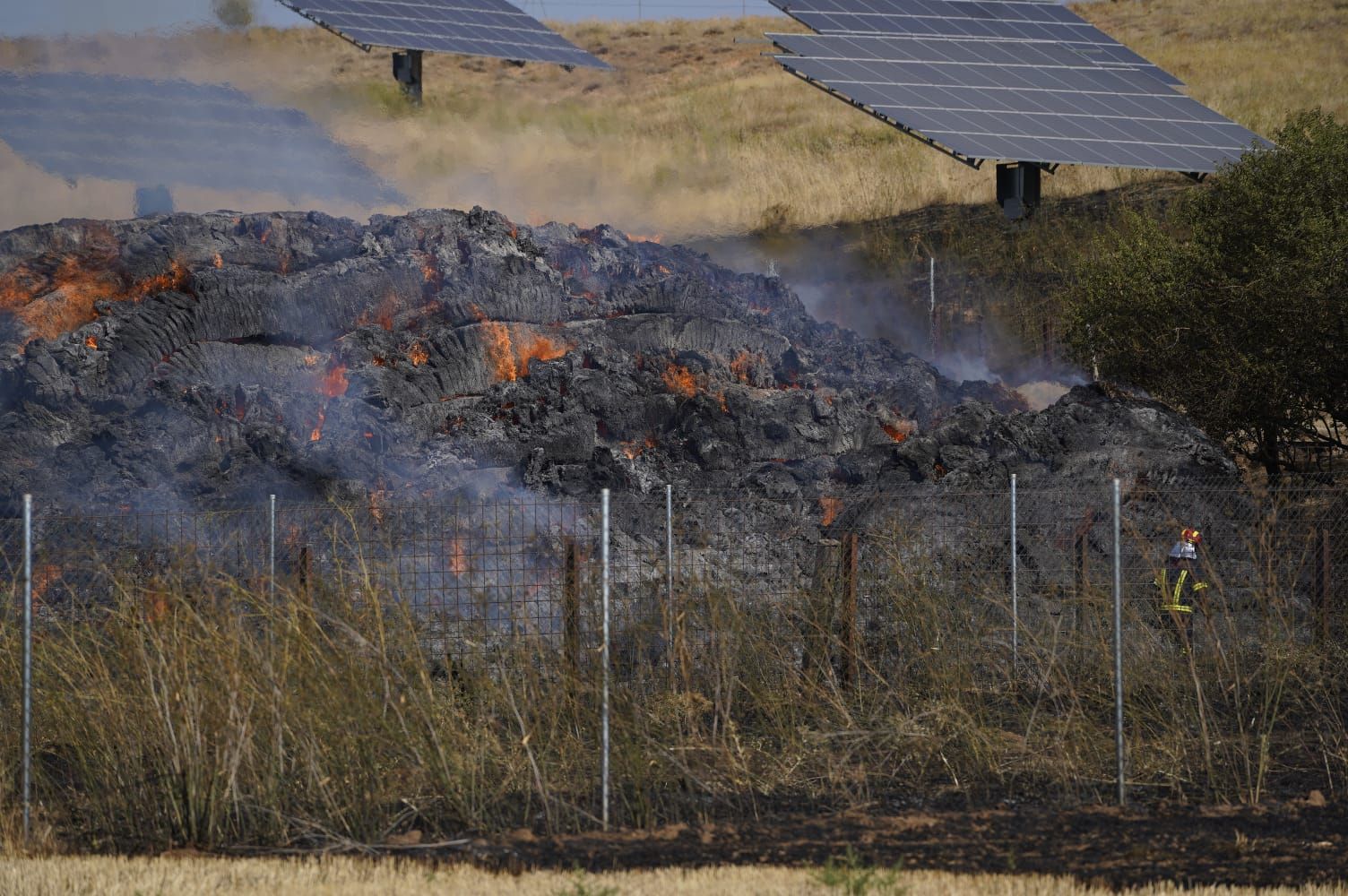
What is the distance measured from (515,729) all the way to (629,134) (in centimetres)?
3691

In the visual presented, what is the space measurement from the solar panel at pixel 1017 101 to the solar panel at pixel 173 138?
13241 mm

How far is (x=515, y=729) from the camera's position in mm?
8672

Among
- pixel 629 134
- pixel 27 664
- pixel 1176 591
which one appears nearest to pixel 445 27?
pixel 629 134

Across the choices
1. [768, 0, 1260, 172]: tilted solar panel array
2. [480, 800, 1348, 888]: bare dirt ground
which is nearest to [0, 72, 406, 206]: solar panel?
[768, 0, 1260, 172]: tilted solar panel array

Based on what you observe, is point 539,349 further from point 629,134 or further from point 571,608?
point 629,134

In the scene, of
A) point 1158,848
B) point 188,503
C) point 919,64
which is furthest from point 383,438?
point 919,64

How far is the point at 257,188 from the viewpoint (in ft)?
116

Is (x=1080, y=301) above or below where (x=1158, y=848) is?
above

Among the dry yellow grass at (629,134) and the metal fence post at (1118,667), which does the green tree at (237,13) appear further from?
the metal fence post at (1118,667)

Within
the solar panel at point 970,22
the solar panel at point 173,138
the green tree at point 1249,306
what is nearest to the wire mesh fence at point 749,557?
the green tree at point 1249,306

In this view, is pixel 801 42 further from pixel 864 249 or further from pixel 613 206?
pixel 613 206

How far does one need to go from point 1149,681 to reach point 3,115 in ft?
105

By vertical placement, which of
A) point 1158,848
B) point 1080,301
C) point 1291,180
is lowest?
point 1158,848

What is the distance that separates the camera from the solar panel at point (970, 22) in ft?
98.9
